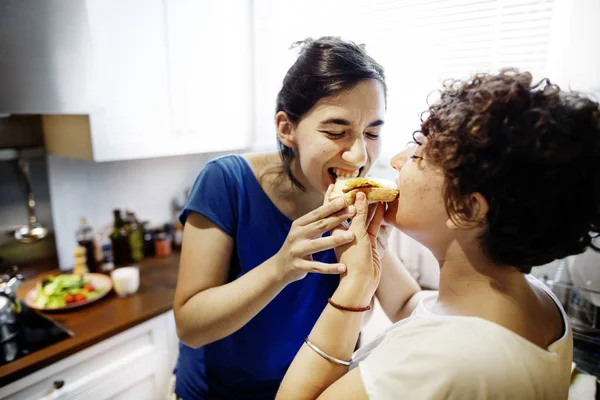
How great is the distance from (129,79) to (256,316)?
4.32 ft

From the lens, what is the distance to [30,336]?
56.9 inches

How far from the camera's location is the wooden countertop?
131 centimetres

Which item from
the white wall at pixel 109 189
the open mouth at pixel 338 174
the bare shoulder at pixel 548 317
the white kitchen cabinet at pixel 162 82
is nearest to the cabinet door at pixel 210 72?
the white kitchen cabinet at pixel 162 82

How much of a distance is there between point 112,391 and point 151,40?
63.3 inches

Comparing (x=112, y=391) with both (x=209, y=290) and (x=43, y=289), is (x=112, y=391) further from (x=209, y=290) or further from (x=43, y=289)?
(x=209, y=290)

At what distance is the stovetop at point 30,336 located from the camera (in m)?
1.35

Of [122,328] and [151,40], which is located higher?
[151,40]

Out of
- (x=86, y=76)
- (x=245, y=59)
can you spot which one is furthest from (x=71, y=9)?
(x=245, y=59)

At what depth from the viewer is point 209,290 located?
997 mm

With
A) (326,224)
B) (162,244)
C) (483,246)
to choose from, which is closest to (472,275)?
(483,246)

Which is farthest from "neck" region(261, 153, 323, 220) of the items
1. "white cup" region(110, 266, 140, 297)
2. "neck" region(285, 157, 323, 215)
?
"white cup" region(110, 266, 140, 297)

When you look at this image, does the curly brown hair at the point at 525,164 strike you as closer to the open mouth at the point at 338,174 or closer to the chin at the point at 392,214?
the chin at the point at 392,214

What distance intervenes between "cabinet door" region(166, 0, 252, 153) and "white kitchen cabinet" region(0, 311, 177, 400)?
3.19ft

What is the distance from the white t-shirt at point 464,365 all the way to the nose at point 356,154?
1.47 ft
